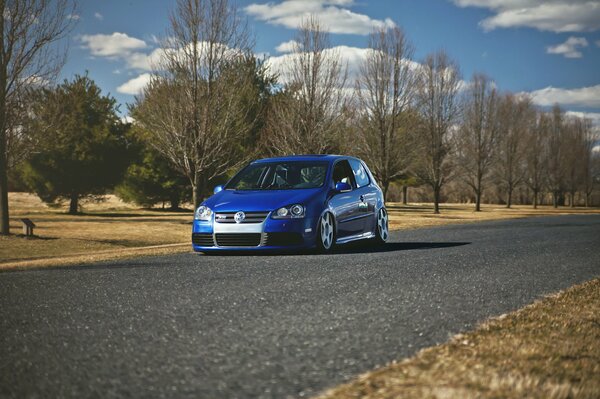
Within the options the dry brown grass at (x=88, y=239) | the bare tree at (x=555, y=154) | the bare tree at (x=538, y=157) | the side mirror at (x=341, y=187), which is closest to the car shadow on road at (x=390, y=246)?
the side mirror at (x=341, y=187)

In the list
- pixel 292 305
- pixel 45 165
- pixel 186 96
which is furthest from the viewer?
pixel 45 165

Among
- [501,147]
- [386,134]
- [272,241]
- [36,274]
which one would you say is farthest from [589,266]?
[501,147]

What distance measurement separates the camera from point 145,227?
997 inches

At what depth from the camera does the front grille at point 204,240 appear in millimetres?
10297

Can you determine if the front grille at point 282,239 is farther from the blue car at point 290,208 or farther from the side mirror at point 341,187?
the side mirror at point 341,187

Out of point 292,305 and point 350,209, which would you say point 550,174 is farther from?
point 292,305

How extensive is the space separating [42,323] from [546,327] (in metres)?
3.95

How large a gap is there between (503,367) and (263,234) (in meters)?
6.36

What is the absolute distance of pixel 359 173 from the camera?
12281mm

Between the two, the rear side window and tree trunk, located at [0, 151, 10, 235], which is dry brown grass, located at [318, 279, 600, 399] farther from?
tree trunk, located at [0, 151, 10, 235]

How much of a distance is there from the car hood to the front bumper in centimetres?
22

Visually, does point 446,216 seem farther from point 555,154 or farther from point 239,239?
point 555,154

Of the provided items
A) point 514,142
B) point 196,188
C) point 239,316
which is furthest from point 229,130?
point 514,142

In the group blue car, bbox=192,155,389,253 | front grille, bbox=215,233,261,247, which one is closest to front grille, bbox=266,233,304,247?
blue car, bbox=192,155,389,253
